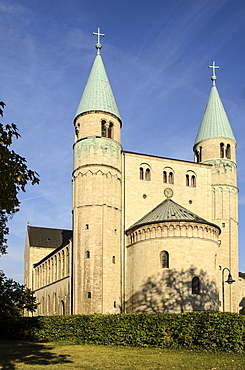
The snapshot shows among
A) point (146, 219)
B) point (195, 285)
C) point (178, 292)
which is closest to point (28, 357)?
point (178, 292)

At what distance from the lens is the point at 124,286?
4434 centimetres

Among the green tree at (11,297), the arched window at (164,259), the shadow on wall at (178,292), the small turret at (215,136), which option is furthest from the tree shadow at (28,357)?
the small turret at (215,136)

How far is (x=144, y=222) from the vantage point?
43656 millimetres

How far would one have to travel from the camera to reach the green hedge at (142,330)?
23.7m

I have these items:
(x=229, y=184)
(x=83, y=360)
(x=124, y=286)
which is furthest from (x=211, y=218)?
(x=83, y=360)

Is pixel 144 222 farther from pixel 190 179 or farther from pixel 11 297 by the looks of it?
pixel 11 297

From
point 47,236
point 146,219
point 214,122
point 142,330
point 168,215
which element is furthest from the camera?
point 47,236

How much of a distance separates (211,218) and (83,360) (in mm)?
30672

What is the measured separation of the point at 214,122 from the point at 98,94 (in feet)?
46.5

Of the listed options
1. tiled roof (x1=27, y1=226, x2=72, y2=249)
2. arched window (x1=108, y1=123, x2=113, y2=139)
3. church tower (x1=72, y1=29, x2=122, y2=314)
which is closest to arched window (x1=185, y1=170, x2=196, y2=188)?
church tower (x1=72, y1=29, x2=122, y2=314)

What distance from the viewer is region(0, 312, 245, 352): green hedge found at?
2367 centimetres

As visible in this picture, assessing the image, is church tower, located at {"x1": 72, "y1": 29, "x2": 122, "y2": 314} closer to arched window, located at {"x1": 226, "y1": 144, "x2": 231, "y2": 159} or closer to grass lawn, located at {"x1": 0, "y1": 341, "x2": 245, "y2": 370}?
arched window, located at {"x1": 226, "y1": 144, "x2": 231, "y2": 159}

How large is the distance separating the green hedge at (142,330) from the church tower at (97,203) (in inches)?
327

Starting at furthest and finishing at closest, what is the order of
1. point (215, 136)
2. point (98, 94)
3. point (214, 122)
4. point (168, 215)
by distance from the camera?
point (214, 122) → point (215, 136) → point (98, 94) → point (168, 215)
